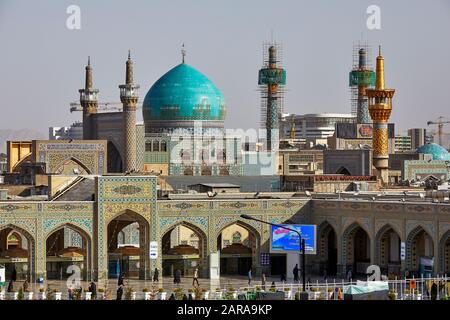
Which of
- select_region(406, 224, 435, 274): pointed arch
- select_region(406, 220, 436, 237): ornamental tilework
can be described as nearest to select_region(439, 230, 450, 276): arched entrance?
select_region(406, 220, 436, 237): ornamental tilework

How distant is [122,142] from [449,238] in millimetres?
24335

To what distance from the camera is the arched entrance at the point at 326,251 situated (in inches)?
1554

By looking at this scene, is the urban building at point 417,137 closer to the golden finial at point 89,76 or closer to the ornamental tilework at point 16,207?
the golden finial at point 89,76

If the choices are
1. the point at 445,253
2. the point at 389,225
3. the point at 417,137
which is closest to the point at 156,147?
the point at 389,225

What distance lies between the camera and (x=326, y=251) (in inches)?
1561

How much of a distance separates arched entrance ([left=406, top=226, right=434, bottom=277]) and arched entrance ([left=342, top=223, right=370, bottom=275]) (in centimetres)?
233

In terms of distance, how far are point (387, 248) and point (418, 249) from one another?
143 centimetres

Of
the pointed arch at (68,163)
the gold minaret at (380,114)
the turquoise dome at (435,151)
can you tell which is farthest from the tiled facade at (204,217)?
the turquoise dome at (435,151)

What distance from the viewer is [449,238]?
34.7 metres

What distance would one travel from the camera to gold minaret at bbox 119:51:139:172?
186ft

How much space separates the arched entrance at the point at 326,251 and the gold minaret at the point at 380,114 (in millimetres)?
14309

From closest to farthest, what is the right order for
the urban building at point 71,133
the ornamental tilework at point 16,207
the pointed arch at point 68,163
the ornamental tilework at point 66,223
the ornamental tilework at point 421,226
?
the ornamental tilework at point 421,226 < the ornamental tilework at point 16,207 < the ornamental tilework at point 66,223 < the pointed arch at point 68,163 < the urban building at point 71,133

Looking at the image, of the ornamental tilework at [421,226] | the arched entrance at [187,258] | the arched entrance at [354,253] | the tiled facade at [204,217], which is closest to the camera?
the ornamental tilework at [421,226]
